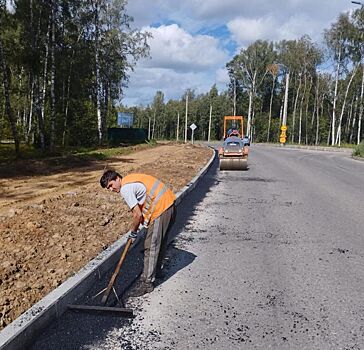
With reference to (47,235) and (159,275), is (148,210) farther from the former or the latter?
(47,235)

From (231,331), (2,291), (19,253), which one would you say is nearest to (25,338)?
(2,291)

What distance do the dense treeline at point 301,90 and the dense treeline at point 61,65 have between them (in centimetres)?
2085

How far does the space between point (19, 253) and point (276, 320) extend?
10.4ft

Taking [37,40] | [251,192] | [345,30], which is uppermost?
[345,30]

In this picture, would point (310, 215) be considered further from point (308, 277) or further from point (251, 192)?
point (308, 277)

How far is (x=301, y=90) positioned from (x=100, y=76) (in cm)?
4414

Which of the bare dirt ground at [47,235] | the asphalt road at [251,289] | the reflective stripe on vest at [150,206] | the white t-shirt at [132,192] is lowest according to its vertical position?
the asphalt road at [251,289]

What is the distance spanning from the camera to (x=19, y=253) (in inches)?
201

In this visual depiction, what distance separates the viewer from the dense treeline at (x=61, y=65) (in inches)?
941

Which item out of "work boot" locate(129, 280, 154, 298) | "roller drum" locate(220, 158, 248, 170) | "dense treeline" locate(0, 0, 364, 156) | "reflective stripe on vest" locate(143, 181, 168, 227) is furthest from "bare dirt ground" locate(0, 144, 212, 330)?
"dense treeline" locate(0, 0, 364, 156)

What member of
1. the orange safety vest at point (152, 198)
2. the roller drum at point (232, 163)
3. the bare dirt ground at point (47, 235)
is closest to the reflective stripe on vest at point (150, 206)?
the orange safety vest at point (152, 198)

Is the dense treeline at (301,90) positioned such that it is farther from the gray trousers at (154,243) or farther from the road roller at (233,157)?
the gray trousers at (154,243)

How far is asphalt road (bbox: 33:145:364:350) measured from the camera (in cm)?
346

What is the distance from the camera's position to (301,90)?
2756 inches
